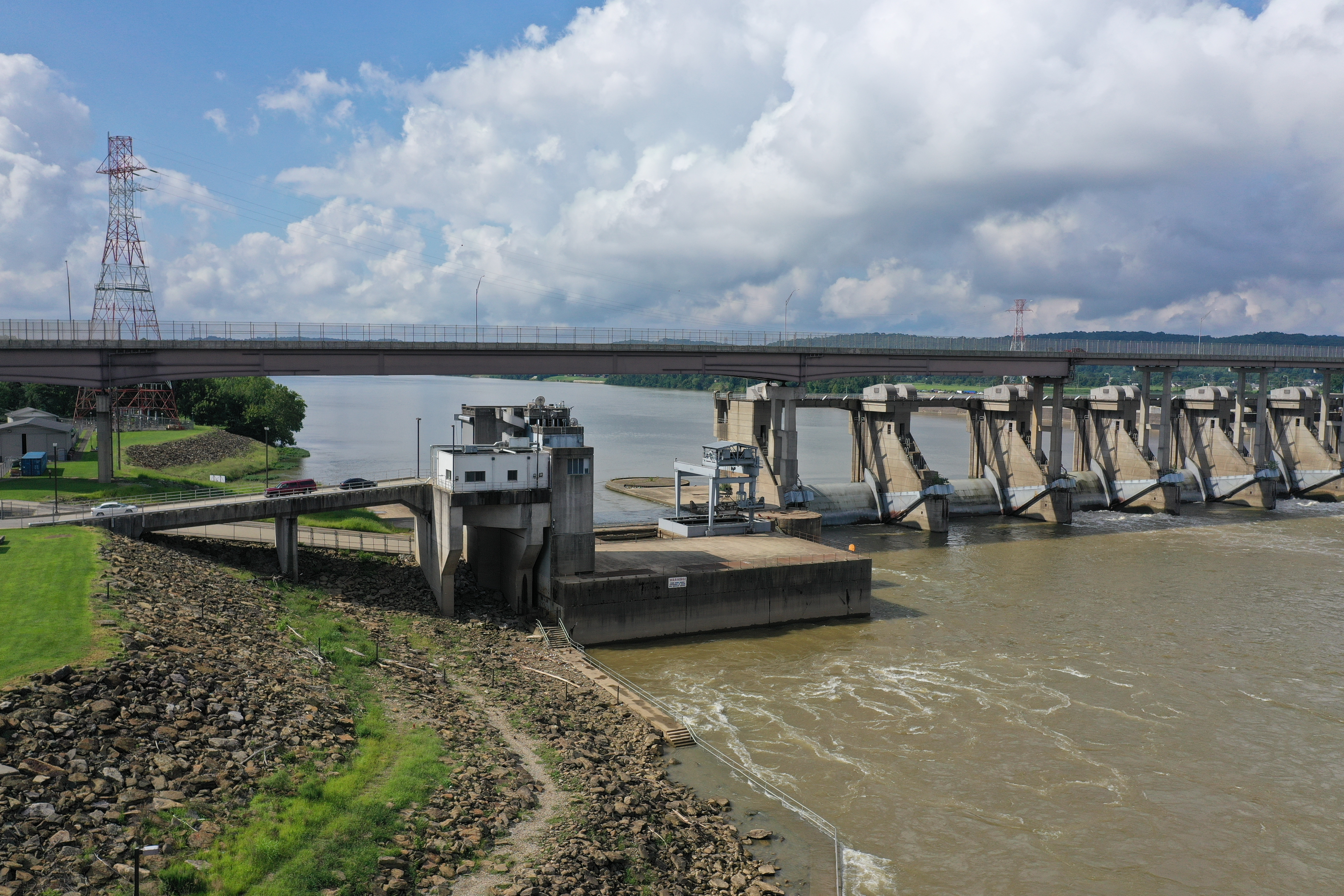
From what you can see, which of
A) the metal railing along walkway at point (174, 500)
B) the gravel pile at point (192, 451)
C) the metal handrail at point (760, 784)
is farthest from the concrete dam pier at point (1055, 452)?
the gravel pile at point (192, 451)

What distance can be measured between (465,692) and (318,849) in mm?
10322

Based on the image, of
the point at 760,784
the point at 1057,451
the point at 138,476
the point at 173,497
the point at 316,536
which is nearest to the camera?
the point at 760,784

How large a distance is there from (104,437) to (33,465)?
6.62m

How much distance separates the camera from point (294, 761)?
729 inches

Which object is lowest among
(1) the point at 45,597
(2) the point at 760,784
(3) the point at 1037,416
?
(2) the point at 760,784

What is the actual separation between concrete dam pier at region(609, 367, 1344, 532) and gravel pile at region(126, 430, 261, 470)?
113ft

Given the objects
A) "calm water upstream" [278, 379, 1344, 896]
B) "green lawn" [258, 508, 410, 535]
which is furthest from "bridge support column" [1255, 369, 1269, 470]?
"green lawn" [258, 508, 410, 535]

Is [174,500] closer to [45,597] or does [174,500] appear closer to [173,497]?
[173,497]

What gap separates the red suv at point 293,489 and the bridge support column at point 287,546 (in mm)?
1531

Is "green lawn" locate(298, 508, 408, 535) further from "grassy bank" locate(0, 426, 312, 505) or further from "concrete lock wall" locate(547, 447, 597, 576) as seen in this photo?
"concrete lock wall" locate(547, 447, 597, 576)

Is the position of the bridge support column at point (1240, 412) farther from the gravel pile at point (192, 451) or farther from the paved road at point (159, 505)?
A: the gravel pile at point (192, 451)

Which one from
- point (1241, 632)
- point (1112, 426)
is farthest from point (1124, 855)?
point (1112, 426)

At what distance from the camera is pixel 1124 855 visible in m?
20.2

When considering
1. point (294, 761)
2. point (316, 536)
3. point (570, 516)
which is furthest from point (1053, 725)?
point (316, 536)
